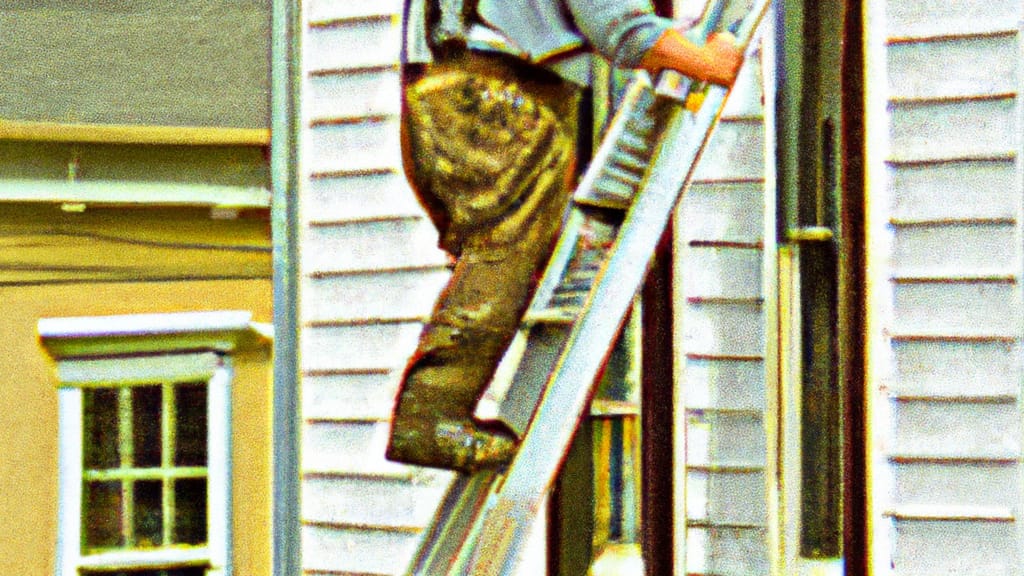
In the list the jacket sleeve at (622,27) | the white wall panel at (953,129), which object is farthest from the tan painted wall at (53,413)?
the jacket sleeve at (622,27)

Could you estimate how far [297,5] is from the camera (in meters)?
4.55

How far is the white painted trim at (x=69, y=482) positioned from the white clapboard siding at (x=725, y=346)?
1.84 meters

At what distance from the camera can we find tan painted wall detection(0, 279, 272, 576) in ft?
14.8

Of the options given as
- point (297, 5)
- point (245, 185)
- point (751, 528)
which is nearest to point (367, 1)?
point (297, 5)

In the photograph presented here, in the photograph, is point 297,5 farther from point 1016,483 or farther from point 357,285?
point 1016,483

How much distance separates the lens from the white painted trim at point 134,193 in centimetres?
454

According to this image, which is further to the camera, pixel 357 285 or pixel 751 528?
pixel 357 285

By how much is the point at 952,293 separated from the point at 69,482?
262 centimetres

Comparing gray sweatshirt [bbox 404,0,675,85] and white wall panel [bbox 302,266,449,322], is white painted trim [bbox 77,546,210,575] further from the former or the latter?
gray sweatshirt [bbox 404,0,675,85]

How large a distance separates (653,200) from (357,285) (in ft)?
6.52

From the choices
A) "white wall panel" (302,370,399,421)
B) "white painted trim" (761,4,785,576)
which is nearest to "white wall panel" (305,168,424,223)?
"white wall panel" (302,370,399,421)

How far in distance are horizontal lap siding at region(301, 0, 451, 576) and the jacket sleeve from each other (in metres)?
1.85

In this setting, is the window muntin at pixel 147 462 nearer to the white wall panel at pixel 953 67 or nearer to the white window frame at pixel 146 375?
the white window frame at pixel 146 375

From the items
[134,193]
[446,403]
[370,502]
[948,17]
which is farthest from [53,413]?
[948,17]
